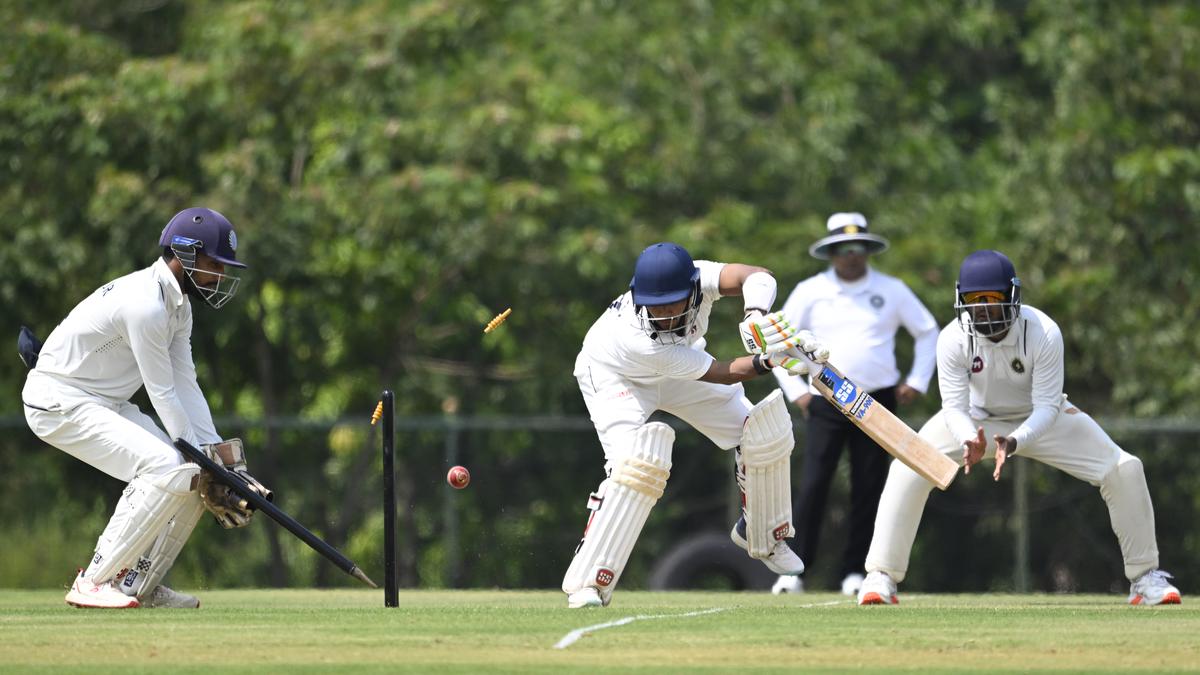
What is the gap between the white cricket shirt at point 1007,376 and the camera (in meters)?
8.54

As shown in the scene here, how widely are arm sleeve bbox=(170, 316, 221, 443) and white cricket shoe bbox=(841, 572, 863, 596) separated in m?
3.50

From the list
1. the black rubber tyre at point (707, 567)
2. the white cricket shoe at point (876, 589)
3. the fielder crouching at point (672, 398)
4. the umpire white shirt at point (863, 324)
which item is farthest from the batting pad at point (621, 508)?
the black rubber tyre at point (707, 567)

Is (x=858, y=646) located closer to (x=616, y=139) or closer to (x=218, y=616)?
(x=218, y=616)

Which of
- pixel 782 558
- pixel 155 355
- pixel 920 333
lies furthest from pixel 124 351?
pixel 920 333

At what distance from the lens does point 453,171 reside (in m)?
15.5

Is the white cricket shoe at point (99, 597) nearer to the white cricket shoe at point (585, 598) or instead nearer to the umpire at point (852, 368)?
the white cricket shoe at point (585, 598)

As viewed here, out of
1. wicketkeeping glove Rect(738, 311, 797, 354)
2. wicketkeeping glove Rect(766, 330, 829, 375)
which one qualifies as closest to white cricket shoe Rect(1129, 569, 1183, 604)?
wicketkeeping glove Rect(766, 330, 829, 375)

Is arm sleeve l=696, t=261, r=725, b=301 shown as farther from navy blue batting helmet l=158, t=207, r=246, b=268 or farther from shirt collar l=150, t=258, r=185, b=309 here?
shirt collar l=150, t=258, r=185, b=309

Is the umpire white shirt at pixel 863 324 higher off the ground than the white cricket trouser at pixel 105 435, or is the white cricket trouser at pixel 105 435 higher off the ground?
the umpire white shirt at pixel 863 324

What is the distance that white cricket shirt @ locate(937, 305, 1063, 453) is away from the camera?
8.54 meters

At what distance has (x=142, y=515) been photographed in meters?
8.02

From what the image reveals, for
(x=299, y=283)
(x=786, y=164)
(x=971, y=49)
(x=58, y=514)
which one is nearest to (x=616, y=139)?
(x=786, y=164)

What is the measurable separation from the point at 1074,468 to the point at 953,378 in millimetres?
736

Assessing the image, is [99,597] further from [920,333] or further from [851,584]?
[920,333]
